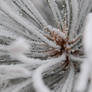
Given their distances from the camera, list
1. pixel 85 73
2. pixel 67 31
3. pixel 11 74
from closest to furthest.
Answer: pixel 85 73 → pixel 11 74 → pixel 67 31

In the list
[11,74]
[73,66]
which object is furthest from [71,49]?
[11,74]

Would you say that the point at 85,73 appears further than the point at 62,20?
No

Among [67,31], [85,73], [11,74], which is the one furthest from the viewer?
[67,31]

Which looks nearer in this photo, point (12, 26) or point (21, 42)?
point (21, 42)

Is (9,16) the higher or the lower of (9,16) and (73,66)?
the higher

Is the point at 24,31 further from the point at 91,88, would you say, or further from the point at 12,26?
the point at 91,88

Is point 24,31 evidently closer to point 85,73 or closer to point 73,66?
point 73,66

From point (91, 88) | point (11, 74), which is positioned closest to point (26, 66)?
point (11, 74)

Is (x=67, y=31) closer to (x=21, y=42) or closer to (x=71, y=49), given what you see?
(x=71, y=49)

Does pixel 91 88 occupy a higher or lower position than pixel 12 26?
lower
